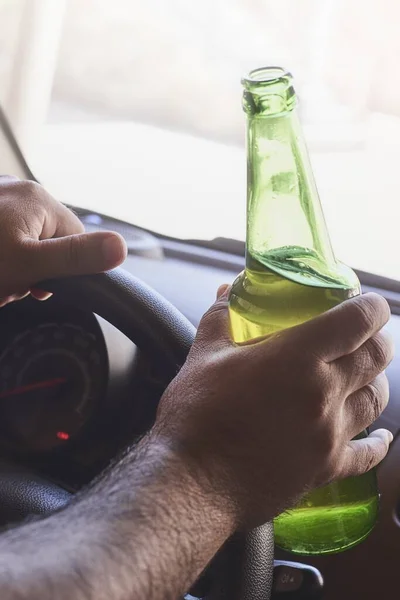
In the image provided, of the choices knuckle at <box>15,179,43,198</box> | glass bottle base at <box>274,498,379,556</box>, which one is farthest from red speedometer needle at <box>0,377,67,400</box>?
glass bottle base at <box>274,498,379,556</box>

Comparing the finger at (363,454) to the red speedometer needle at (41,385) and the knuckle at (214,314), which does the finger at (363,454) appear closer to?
the knuckle at (214,314)

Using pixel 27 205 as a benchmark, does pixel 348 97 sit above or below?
above

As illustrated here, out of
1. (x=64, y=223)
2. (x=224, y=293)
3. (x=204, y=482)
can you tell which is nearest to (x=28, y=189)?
(x=64, y=223)

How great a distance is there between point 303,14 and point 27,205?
533 mm

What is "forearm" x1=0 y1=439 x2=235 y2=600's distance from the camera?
1.88 ft

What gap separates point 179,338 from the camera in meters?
0.86

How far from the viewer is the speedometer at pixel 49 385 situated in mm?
979

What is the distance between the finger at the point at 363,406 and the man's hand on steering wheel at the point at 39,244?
0.29 meters

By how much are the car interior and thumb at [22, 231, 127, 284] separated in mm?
16

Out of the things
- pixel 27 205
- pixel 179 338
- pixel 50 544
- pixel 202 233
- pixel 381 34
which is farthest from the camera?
pixel 202 233

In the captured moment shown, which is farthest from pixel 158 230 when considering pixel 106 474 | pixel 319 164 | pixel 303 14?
pixel 106 474

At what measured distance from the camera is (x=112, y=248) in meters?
0.88

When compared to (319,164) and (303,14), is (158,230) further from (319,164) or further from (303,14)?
(303,14)

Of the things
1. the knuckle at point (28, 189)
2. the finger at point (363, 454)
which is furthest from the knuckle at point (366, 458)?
the knuckle at point (28, 189)
